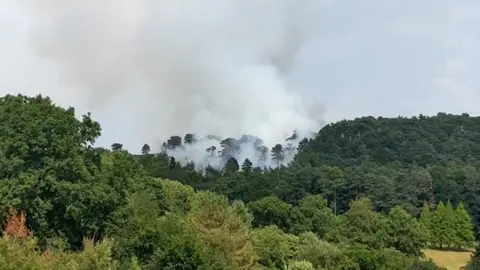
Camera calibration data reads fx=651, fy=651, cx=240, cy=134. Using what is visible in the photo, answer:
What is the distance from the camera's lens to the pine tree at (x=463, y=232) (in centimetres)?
9956

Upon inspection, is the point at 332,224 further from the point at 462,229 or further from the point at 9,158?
the point at 9,158

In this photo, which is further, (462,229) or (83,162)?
(462,229)

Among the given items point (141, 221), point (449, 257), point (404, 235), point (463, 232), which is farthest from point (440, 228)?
point (141, 221)

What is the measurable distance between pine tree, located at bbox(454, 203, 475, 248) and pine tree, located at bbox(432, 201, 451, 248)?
5.42 feet

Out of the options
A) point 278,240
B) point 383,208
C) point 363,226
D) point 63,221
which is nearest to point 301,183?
point 383,208

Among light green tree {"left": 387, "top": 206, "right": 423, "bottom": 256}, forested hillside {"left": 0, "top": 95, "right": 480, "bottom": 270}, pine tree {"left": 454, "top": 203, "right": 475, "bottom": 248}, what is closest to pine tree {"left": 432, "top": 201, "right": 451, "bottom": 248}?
forested hillside {"left": 0, "top": 95, "right": 480, "bottom": 270}

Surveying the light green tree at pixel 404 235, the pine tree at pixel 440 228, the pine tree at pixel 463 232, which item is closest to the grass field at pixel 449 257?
the pine tree at pixel 463 232

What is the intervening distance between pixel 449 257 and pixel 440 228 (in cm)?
650

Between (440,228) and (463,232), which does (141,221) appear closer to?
(440,228)

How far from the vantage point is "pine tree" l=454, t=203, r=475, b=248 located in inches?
3920

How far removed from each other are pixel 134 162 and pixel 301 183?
8171 cm

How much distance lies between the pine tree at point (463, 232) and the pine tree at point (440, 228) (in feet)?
5.42

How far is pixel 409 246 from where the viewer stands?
260 feet

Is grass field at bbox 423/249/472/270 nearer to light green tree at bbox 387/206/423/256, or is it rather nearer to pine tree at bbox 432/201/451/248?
pine tree at bbox 432/201/451/248
